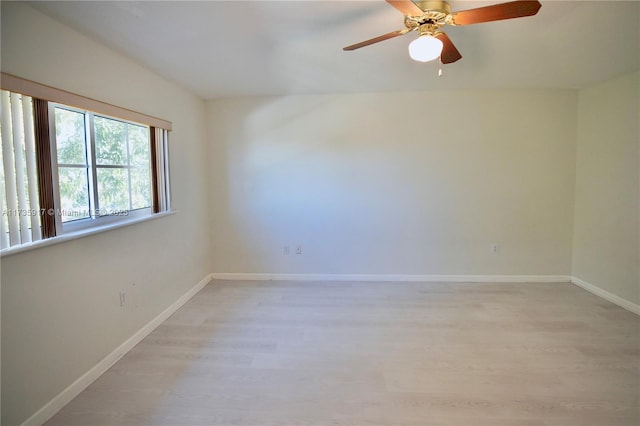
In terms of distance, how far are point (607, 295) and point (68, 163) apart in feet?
15.9

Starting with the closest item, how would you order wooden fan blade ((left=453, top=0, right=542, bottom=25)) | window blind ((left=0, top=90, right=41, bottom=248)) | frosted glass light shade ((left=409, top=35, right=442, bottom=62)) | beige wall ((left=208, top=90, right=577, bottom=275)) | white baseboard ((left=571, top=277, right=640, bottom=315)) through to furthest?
wooden fan blade ((left=453, top=0, right=542, bottom=25)) < window blind ((left=0, top=90, right=41, bottom=248)) < frosted glass light shade ((left=409, top=35, right=442, bottom=62)) < white baseboard ((left=571, top=277, right=640, bottom=315)) < beige wall ((left=208, top=90, right=577, bottom=275))

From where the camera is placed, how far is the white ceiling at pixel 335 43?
187 centimetres

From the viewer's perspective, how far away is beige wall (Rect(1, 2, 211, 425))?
5.44ft

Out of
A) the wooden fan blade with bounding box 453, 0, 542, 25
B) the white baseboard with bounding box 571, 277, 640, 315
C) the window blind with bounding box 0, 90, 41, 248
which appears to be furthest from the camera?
the white baseboard with bounding box 571, 277, 640, 315

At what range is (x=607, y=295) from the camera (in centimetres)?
336

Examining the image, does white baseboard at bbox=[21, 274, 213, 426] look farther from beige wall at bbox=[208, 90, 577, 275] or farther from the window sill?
beige wall at bbox=[208, 90, 577, 275]

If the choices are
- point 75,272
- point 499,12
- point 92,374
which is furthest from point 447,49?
point 92,374

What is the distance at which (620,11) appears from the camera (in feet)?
6.33

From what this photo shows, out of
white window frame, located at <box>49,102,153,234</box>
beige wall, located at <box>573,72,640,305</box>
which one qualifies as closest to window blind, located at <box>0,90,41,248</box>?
white window frame, located at <box>49,102,153,234</box>

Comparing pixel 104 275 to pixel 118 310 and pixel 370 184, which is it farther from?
pixel 370 184

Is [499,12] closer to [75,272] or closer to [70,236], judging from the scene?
[70,236]

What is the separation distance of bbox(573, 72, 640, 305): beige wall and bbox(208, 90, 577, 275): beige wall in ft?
0.45

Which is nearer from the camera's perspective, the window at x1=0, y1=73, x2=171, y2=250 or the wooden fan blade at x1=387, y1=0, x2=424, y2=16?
the wooden fan blade at x1=387, y1=0, x2=424, y2=16

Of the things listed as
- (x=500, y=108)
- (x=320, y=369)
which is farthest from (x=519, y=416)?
(x=500, y=108)
